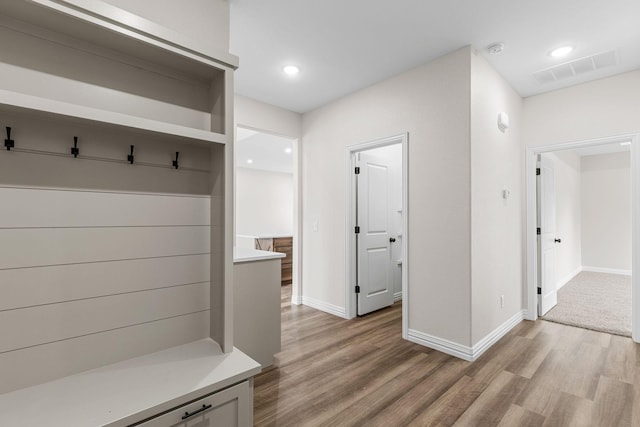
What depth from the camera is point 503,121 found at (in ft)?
10.4

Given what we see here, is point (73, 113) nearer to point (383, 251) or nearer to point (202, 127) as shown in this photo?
point (202, 127)

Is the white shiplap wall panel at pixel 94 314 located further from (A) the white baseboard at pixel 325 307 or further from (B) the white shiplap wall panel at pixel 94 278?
(A) the white baseboard at pixel 325 307

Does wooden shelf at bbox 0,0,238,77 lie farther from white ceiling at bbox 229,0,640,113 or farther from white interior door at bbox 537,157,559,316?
white interior door at bbox 537,157,559,316

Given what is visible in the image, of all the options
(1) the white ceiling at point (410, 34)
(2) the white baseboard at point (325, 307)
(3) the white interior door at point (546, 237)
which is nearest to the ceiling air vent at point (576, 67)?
(1) the white ceiling at point (410, 34)

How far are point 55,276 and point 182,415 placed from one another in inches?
31.8

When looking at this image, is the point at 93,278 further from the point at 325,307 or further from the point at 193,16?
the point at 325,307

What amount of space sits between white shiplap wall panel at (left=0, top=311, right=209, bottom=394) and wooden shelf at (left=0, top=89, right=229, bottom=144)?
95 centimetres

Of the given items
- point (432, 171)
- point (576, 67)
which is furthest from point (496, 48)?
point (432, 171)

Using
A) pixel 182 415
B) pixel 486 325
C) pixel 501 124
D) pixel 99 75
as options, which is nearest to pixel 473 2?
pixel 501 124

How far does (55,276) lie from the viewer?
4.32 ft

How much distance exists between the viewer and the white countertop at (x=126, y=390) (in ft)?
3.49

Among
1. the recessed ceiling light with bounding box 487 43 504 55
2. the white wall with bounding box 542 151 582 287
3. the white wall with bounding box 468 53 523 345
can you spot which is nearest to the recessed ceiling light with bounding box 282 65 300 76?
the white wall with bounding box 468 53 523 345

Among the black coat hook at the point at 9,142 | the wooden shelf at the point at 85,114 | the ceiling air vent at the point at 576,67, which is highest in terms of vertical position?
the ceiling air vent at the point at 576,67

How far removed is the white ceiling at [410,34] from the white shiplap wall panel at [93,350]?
84.9 inches
